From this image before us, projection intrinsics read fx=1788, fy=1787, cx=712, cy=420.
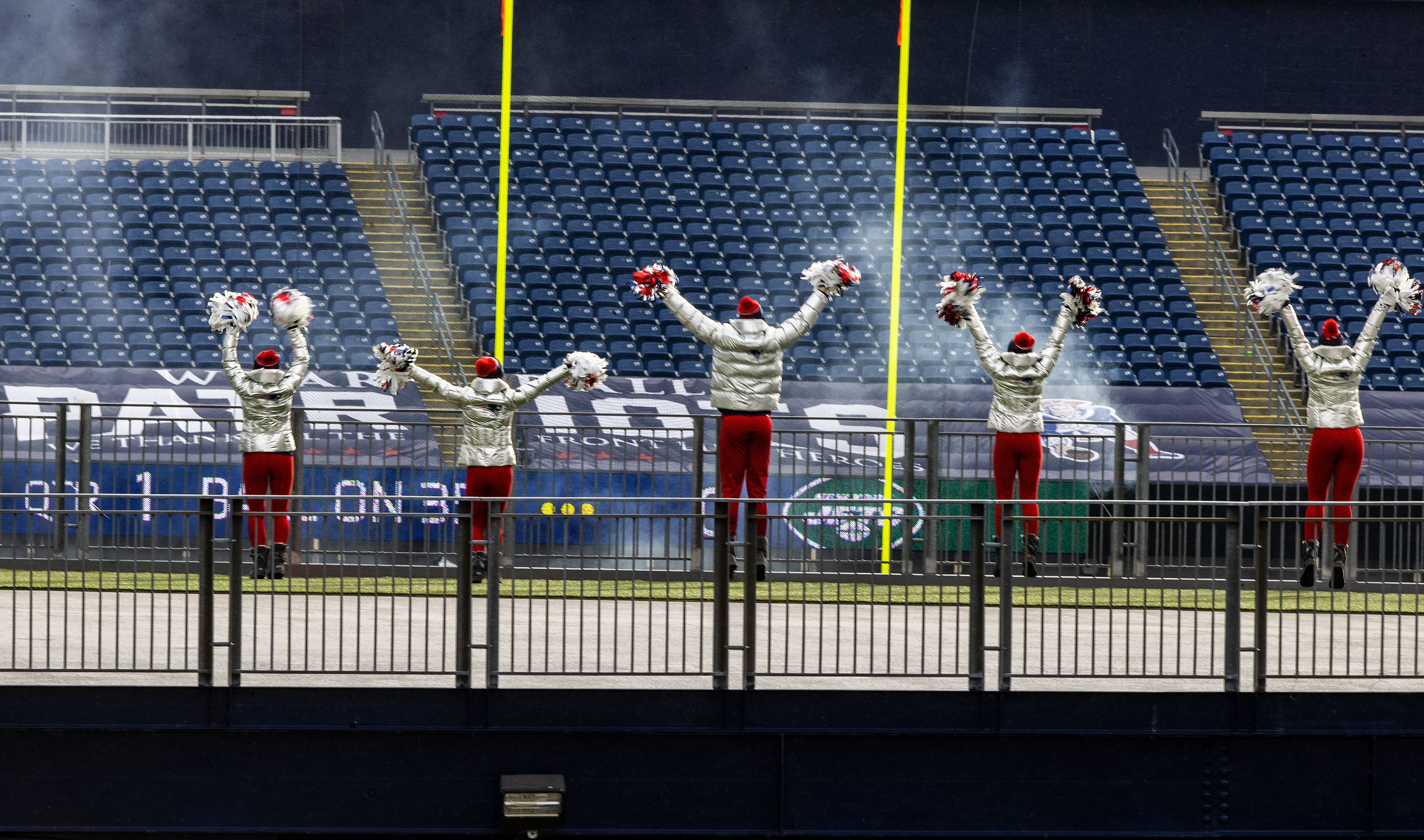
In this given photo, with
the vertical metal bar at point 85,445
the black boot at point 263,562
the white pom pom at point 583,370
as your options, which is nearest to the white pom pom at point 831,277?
the white pom pom at point 583,370

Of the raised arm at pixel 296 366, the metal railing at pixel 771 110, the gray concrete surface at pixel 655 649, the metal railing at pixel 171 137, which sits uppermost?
the metal railing at pixel 771 110

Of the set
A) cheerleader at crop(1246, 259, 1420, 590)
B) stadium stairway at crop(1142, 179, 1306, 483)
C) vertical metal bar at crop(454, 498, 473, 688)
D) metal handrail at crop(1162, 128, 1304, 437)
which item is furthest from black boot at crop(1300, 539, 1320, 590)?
metal handrail at crop(1162, 128, 1304, 437)

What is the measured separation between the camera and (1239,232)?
27.5m

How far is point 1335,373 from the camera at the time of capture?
12227 millimetres

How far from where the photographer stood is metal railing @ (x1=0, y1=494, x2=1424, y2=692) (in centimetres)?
856

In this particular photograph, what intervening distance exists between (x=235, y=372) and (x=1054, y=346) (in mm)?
5689

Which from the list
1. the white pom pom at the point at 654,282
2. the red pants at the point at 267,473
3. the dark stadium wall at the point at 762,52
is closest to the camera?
the white pom pom at the point at 654,282

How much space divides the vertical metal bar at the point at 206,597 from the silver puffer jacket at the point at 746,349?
161 inches

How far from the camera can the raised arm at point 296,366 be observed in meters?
12.2

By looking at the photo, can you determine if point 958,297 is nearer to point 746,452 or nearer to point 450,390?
point 746,452

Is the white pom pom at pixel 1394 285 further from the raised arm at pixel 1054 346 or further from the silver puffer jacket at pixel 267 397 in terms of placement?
the silver puffer jacket at pixel 267 397

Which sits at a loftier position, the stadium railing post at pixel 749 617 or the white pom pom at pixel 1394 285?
the white pom pom at pixel 1394 285

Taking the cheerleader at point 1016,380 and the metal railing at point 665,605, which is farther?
the cheerleader at point 1016,380

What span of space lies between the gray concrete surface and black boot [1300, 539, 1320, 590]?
788 mm
